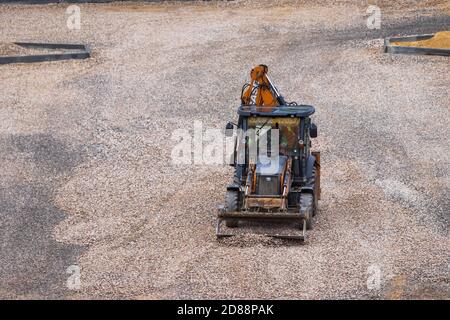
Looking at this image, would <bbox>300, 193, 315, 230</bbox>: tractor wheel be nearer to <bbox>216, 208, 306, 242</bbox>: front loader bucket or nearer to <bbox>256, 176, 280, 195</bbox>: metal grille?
<bbox>216, 208, 306, 242</bbox>: front loader bucket

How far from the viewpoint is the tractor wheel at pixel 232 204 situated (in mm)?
20375

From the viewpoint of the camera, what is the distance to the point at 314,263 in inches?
747

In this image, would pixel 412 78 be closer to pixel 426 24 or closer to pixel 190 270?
pixel 426 24

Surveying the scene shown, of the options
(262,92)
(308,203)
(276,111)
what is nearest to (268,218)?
(308,203)

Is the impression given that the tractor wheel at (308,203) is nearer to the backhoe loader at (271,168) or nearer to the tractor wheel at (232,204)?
the backhoe loader at (271,168)

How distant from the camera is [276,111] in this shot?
67.6 ft

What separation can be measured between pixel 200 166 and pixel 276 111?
5379 mm

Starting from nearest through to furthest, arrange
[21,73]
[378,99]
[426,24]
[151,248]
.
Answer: [151,248] < [378,99] < [21,73] < [426,24]

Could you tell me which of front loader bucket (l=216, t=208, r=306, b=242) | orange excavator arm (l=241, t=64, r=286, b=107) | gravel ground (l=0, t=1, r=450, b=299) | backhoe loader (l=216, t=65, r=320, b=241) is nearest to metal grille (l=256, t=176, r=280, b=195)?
backhoe loader (l=216, t=65, r=320, b=241)

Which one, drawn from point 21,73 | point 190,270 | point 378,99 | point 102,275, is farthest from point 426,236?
Result: point 21,73

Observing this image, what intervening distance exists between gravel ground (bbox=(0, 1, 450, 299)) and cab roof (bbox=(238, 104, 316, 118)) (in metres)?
2.36

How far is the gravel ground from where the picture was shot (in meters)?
18.8
